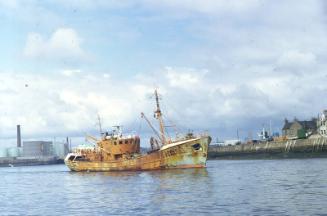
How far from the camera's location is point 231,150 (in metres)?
172

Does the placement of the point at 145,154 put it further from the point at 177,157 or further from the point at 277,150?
the point at 277,150

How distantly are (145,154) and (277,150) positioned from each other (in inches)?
2426

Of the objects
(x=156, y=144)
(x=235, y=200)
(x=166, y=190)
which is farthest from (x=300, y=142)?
(x=235, y=200)

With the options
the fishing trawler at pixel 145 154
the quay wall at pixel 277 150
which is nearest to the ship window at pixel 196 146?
the fishing trawler at pixel 145 154

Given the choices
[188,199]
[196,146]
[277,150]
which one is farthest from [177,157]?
[277,150]

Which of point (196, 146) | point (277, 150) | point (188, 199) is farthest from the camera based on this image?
point (277, 150)

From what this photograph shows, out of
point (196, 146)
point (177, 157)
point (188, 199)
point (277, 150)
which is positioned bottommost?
point (188, 199)

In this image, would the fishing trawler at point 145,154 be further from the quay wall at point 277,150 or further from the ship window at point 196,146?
the quay wall at point 277,150

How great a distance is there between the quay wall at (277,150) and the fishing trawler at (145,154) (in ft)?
159

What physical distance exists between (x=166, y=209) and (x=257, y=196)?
9.21m

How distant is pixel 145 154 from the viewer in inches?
3706

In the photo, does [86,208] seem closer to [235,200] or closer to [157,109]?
[235,200]

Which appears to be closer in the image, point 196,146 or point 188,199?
point 188,199

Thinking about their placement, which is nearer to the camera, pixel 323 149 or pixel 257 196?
pixel 257 196
